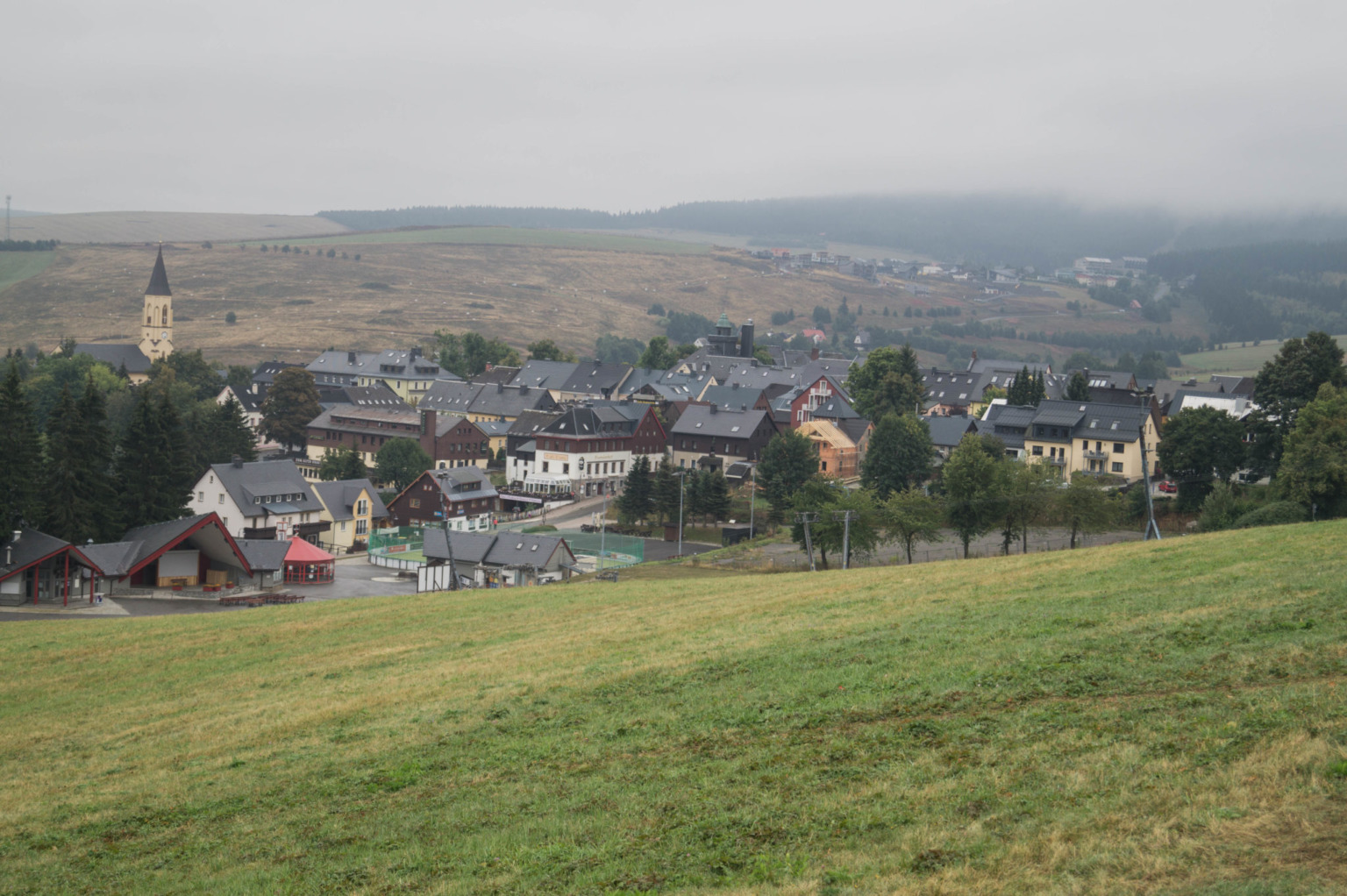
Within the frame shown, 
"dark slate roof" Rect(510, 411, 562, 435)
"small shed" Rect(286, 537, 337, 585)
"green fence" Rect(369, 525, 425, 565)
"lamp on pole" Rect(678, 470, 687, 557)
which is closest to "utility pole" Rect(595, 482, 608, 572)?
"lamp on pole" Rect(678, 470, 687, 557)

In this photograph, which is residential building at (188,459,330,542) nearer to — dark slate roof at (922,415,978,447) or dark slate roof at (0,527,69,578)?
dark slate roof at (0,527,69,578)

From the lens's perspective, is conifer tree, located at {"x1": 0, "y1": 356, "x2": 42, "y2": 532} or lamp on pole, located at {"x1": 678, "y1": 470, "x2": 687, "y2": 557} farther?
lamp on pole, located at {"x1": 678, "y1": 470, "x2": 687, "y2": 557}

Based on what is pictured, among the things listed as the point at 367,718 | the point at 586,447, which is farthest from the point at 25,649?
the point at 586,447

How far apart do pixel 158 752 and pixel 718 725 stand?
1106 cm

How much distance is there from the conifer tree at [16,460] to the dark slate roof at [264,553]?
429 inches

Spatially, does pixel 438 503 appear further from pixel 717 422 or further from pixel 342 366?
pixel 342 366

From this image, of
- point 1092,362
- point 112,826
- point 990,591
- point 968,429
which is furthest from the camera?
point 1092,362

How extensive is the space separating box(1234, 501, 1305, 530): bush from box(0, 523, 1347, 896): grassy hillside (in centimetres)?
2248

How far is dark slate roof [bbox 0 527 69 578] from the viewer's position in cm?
5000

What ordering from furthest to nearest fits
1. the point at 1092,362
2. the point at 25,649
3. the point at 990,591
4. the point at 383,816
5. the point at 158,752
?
the point at 1092,362 < the point at 25,649 < the point at 990,591 < the point at 158,752 < the point at 383,816

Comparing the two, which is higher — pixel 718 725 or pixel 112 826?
pixel 718 725

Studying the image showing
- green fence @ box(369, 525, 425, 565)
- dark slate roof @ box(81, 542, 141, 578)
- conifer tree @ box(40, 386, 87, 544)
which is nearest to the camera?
dark slate roof @ box(81, 542, 141, 578)

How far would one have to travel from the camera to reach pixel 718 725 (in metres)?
17.7

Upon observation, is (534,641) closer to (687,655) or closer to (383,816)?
(687,655)
